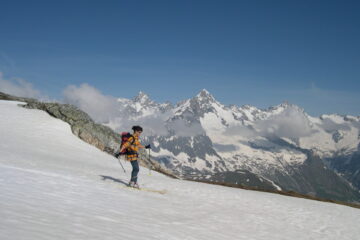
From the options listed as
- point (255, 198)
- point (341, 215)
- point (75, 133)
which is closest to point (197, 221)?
point (255, 198)

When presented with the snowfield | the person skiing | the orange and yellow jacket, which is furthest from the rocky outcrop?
the orange and yellow jacket

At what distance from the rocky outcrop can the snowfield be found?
12.6 meters

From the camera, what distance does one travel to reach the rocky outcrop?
40.9m

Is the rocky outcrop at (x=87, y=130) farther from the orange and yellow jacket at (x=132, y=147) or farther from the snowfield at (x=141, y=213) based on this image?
the orange and yellow jacket at (x=132, y=147)

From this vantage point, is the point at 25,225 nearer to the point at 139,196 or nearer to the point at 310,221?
the point at 139,196

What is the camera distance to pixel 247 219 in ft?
53.7

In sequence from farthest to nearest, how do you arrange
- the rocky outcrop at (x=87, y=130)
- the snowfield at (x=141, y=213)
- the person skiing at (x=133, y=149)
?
the rocky outcrop at (x=87, y=130), the person skiing at (x=133, y=149), the snowfield at (x=141, y=213)

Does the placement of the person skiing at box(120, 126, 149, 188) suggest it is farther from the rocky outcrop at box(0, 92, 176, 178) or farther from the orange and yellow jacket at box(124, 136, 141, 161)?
the rocky outcrop at box(0, 92, 176, 178)

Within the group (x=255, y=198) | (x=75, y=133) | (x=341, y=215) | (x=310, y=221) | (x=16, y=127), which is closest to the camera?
(x=310, y=221)

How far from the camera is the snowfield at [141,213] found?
891 centimetres

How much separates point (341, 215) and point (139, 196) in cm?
1328

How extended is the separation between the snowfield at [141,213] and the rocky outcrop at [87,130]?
12561mm

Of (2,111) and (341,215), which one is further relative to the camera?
(2,111)

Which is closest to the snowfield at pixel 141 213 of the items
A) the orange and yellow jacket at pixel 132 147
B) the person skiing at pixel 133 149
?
the person skiing at pixel 133 149
